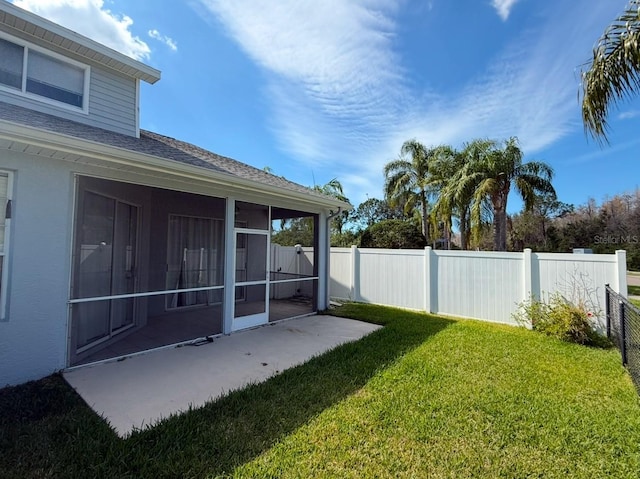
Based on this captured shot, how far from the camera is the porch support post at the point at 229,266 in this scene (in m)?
6.24

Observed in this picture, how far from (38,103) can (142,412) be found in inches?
230

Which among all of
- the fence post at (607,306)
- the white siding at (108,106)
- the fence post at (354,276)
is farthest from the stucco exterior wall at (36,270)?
the fence post at (607,306)

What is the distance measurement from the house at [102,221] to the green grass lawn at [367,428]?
3.71ft

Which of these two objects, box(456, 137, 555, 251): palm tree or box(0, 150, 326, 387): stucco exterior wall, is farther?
box(456, 137, 555, 251): palm tree

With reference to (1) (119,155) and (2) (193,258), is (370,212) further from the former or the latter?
(1) (119,155)

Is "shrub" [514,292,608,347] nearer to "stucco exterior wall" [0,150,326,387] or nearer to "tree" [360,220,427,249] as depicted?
"stucco exterior wall" [0,150,326,387]

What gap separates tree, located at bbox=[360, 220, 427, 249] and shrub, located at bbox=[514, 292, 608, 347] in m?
12.6

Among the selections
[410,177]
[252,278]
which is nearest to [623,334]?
[252,278]

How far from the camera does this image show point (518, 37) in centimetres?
816

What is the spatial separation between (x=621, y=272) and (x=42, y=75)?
12.0m

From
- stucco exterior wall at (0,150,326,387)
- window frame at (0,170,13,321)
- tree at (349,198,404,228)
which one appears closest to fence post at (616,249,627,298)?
stucco exterior wall at (0,150,326,387)

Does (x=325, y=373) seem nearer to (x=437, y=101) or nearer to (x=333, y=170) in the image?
(x=437, y=101)

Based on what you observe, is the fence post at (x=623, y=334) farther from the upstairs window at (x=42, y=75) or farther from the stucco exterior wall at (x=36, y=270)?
the upstairs window at (x=42, y=75)

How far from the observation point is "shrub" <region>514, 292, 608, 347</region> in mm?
6191
